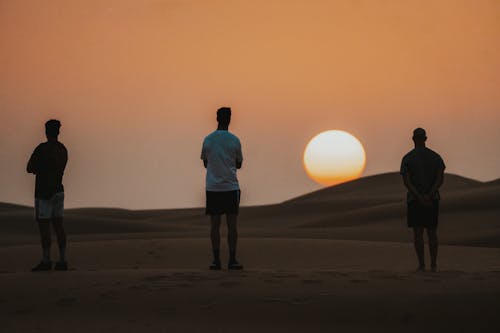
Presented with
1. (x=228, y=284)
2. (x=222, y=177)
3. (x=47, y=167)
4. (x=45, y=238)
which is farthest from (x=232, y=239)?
(x=47, y=167)

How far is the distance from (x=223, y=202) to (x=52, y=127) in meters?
2.38

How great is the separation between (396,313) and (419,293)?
2.48 ft

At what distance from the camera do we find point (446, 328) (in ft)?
29.4

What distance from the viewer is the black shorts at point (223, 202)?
478 inches

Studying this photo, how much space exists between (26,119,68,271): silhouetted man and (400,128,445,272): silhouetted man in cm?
446

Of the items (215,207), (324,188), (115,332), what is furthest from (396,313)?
(324,188)

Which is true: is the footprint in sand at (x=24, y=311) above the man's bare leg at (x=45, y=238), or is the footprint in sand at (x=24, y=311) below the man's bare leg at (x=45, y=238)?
below

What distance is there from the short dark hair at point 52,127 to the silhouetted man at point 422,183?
4.49 metres

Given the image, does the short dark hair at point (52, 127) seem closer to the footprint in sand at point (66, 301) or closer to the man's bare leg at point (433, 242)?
the footprint in sand at point (66, 301)

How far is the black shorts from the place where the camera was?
39.8ft

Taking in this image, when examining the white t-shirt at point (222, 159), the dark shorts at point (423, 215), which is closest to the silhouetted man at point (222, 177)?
the white t-shirt at point (222, 159)

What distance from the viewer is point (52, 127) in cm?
1245

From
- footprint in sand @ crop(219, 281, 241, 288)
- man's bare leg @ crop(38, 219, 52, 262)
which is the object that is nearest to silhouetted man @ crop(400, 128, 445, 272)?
footprint in sand @ crop(219, 281, 241, 288)

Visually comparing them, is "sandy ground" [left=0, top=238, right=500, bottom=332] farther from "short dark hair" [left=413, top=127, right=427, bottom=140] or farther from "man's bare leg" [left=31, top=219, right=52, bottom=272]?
"short dark hair" [left=413, top=127, right=427, bottom=140]
